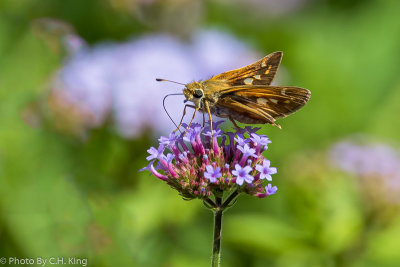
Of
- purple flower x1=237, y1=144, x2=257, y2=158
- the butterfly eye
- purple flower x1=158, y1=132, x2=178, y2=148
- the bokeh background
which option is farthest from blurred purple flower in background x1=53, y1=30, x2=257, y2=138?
purple flower x1=237, y1=144, x2=257, y2=158

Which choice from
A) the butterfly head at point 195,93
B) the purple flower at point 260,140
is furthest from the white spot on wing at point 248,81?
the purple flower at point 260,140

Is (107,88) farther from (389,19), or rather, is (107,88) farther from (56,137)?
(389,19)

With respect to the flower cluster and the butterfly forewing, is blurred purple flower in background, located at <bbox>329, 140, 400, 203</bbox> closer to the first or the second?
the butterfly forewing

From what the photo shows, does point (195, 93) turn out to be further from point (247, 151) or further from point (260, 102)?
point (247, 151)

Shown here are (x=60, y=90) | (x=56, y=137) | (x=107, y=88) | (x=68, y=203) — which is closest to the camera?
(x=68, y=203)

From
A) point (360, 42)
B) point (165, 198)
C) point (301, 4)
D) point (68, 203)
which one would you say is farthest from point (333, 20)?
point (68, 203)

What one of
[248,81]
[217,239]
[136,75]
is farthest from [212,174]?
[136,75]

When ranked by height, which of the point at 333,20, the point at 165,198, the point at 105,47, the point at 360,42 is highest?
the point at 333,20
